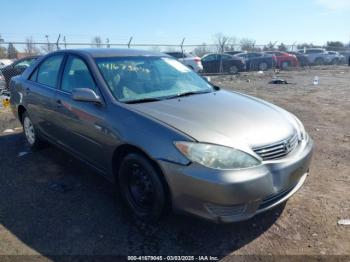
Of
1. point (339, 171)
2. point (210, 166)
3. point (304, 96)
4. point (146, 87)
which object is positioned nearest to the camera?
point (210, 166)

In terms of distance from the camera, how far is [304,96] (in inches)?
432

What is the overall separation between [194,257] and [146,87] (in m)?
1.89

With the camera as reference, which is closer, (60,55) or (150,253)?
(150,253)

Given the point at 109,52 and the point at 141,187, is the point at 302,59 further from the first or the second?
the point at 141,187

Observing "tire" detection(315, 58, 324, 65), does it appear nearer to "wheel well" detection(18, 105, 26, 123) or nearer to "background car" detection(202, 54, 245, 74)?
"background car" detection(202, 54, 245, 74)

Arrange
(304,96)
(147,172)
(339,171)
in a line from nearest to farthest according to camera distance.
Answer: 1. (147,172)
2. (339,171)
3. (304,96)

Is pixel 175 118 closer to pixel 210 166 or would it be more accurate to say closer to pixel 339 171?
pixel 210 166

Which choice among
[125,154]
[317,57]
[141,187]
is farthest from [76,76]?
[317,57]

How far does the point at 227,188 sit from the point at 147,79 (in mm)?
1811

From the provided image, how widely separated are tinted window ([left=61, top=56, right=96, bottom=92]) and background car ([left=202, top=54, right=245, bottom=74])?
19098 mm

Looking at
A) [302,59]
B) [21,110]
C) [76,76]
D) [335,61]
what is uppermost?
[302,59]

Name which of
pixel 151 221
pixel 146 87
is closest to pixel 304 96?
pixel 146 87

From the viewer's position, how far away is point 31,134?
5.27 meters

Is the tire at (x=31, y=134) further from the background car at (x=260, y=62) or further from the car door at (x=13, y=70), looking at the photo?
the background car at (x=260, y=62)
